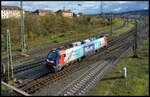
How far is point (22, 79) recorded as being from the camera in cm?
1520

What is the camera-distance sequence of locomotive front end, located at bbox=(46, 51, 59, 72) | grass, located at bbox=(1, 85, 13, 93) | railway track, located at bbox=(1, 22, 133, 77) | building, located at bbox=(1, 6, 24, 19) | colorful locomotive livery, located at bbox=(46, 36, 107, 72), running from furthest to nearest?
building, located at bbox=(1, 6, 24, 19) < railway track, located at bbox=(1, 22, 133, 77) < colorful locomotive livery, located at bbox=(46, 36, 107, 72) < locomotive front end, located at bbox=(46, 51, 59, 72) < grass, located at bbox=(1, 85, 13, 93)

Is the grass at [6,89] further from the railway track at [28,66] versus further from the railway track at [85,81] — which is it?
the railway track at [28,66]

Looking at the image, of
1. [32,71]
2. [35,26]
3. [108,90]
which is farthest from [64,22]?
[108,90]

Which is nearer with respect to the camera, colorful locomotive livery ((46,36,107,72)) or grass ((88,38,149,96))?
grass ((88,38,149,96))

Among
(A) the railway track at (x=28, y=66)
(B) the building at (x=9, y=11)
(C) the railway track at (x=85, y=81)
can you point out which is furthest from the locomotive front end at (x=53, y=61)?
(B) the building at (x=9, y=11)

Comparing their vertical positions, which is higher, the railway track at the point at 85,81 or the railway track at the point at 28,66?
the railway track at the point at 28,66

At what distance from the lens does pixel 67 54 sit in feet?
57.2

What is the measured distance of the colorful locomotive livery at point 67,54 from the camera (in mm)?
16234

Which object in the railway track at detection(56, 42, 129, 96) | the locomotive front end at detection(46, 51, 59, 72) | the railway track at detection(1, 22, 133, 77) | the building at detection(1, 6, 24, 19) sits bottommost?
the railway track at detection(56, 42, 129, 96)

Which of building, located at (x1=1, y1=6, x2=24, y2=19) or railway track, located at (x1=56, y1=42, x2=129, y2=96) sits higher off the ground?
building, located at (x1=1, y1=6, x2=24, y2=19)

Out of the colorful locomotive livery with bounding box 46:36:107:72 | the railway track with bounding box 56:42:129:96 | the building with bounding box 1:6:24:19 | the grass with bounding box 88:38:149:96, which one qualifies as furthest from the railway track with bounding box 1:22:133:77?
the grass with bounding box 88:38:149:96

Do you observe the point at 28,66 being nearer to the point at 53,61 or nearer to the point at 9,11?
the point at 53,61

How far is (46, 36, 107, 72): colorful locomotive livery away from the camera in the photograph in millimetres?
16234

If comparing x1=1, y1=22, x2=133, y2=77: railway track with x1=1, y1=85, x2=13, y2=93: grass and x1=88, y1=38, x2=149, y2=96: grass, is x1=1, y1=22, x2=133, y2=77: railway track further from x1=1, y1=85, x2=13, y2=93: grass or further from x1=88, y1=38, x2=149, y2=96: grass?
x1=88, y1=38, x2=149, y2=96: grass
